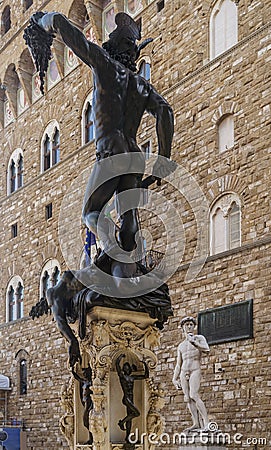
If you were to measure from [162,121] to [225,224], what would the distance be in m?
9.96

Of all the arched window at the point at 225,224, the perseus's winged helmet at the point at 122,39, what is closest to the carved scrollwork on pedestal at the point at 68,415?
the perseus's winged helmet at the point at 122,39

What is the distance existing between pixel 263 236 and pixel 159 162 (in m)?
9.11

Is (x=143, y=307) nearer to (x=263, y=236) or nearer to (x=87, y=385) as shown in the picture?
(x=87, y=385)

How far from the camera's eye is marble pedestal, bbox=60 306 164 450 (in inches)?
164

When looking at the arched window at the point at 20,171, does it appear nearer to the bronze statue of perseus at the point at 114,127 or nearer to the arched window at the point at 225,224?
the arched window at the point at 225,224

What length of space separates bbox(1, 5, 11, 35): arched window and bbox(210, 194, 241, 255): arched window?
1349cm

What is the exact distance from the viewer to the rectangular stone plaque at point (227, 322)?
44.5ft

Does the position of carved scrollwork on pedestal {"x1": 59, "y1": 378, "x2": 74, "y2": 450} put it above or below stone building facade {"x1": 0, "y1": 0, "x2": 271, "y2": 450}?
below

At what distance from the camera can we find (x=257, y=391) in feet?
43.1

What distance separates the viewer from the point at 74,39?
173 inches

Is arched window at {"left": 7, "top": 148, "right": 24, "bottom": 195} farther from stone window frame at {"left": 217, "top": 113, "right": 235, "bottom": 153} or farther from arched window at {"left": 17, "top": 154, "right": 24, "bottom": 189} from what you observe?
stone window frame at {"left": 217, "top": 113, "right": 235, "bottom": 153}

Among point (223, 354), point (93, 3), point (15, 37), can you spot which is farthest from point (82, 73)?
point (223, 354)

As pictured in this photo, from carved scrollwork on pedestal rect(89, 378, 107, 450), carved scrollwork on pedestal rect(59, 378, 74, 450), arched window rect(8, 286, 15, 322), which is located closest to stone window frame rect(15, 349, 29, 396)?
arched window rect(8, 286, 15, 322)

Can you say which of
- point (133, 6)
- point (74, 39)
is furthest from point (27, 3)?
point (74, 39)
